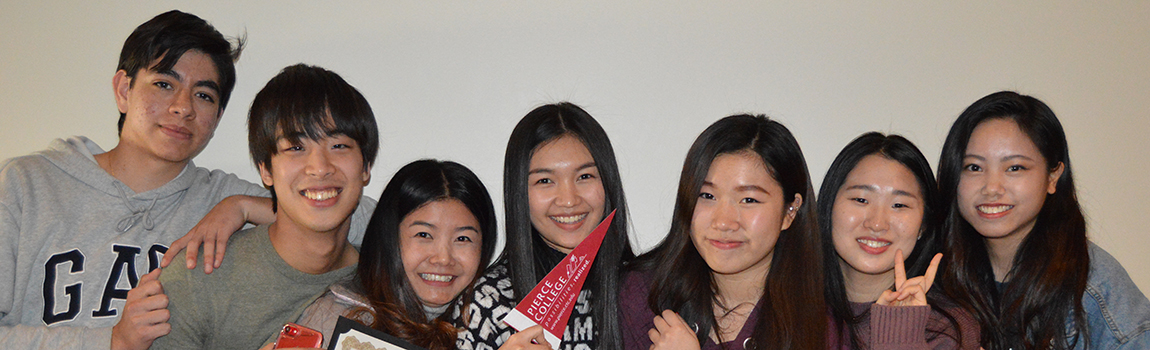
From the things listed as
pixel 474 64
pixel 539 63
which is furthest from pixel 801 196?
pixel 474 64

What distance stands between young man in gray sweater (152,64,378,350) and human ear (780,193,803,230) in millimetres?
1256

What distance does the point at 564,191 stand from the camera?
6.90ft

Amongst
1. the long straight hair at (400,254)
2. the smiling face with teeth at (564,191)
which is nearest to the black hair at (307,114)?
the long straight hair at (400,254)

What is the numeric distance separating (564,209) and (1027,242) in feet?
4.95

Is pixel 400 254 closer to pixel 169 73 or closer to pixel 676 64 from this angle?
pixel 169 73

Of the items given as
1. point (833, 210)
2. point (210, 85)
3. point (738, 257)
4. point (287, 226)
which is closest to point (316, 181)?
point (287, 226)

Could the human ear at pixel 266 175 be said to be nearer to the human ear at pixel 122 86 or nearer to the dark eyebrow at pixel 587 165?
the human ear at pixel 122 86

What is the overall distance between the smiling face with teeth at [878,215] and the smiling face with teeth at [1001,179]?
0.72ft

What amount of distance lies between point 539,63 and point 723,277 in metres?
1.10

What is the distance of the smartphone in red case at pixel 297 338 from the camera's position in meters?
1.82

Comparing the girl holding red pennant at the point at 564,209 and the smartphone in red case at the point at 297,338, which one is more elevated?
the girl holding red pennant at the point at 564,209

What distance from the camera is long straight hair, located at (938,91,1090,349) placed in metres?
2.18

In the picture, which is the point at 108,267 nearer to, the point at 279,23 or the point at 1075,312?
the point at 279,23

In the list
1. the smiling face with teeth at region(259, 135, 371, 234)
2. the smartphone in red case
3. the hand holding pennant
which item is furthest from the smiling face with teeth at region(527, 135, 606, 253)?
the smartphone in red case
